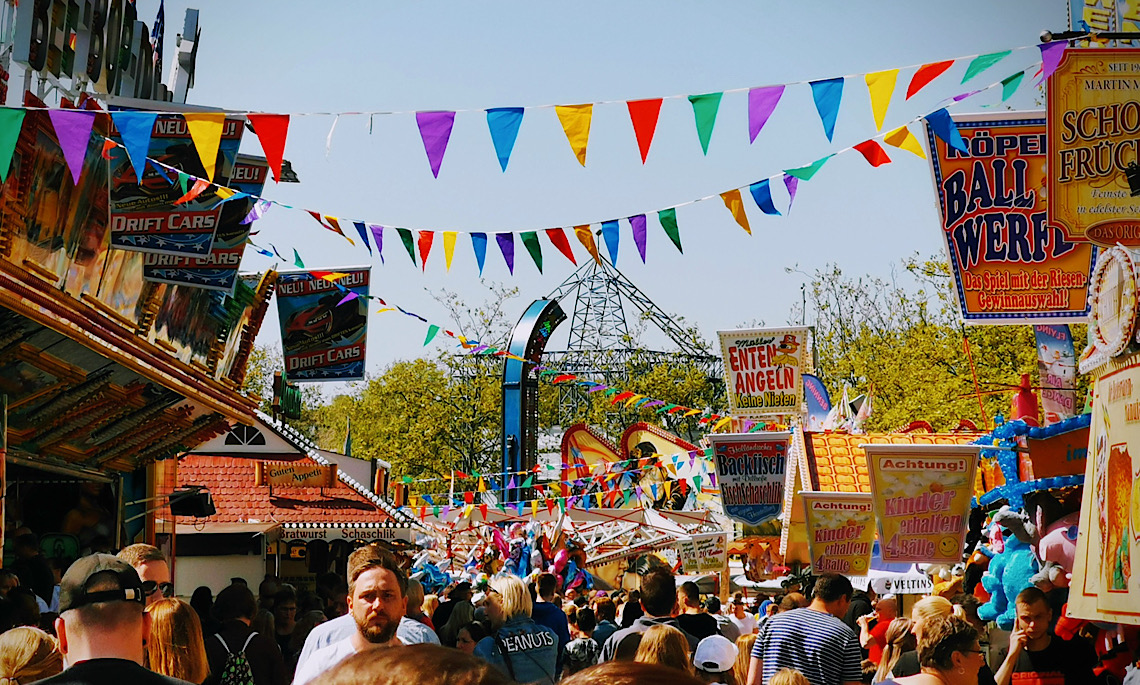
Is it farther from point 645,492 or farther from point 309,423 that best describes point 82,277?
point 309,423

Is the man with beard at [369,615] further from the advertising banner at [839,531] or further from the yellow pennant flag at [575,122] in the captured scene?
the advertising banner at [839,531]

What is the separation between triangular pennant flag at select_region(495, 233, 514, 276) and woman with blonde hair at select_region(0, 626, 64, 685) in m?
6.84

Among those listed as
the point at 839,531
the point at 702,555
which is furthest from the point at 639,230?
the point at 702,555

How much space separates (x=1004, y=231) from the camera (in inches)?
399

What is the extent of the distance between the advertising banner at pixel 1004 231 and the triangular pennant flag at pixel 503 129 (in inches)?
130

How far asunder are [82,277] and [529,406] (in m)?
31.2

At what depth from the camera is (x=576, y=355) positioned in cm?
7162

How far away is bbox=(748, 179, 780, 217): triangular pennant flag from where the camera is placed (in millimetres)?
10344

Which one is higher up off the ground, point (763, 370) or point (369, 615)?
point (763, 370)

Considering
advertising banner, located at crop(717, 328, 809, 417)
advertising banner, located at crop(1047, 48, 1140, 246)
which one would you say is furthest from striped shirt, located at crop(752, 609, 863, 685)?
advertising banner, located at crop(717, 328, 809, 417)

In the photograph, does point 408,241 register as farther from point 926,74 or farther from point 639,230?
point 926,74

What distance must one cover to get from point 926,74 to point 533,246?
4.18 metres

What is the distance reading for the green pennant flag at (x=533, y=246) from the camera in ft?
38.0

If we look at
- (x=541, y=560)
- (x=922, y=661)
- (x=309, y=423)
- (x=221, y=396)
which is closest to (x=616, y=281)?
(x=309, y=423)
